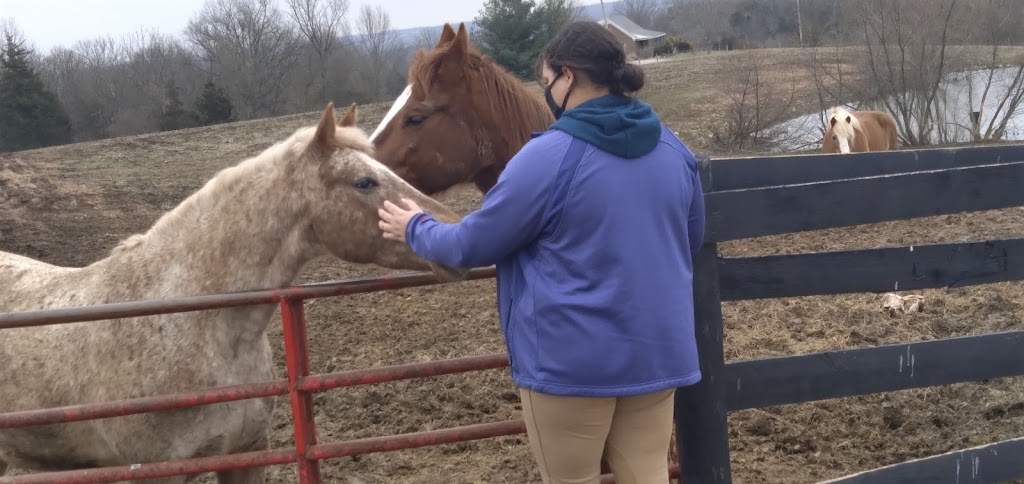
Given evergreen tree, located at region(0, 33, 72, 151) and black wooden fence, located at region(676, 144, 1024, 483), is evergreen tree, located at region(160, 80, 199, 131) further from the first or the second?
black wooden fence, located at region(676, 144, 1024, 483)

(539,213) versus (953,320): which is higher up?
(539,213)

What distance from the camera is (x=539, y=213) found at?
178 centimetres

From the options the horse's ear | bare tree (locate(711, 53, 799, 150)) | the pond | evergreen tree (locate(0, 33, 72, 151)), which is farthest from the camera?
evergreen tree (locate(0, 33, 72, 151))

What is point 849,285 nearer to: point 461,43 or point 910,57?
point 461,43

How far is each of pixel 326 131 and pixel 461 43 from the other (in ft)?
3.60

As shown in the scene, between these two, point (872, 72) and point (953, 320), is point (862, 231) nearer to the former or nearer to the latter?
point (953, 320)

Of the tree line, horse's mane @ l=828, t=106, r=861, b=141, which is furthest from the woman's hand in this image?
the tree line

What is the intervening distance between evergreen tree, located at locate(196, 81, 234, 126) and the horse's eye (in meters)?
28.3

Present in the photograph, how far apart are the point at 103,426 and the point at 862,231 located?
8.57 meters

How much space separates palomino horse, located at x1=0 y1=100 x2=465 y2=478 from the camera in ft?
8.14

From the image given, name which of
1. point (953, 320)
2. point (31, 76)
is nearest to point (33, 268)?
point (953, 320)

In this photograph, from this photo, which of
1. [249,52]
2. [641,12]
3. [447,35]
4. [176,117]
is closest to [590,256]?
[447,35]

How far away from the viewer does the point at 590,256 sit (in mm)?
1788

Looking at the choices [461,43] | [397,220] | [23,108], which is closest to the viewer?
[397,220]
